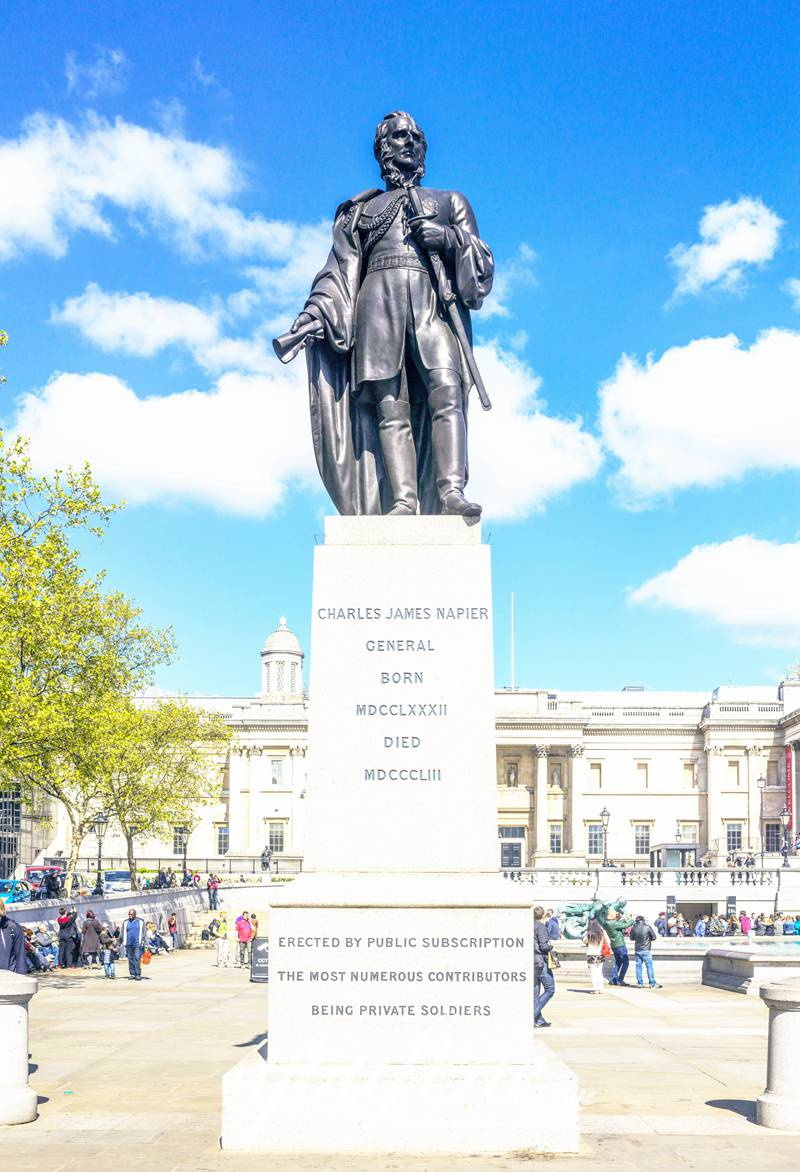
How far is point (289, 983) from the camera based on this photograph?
25.6 ft

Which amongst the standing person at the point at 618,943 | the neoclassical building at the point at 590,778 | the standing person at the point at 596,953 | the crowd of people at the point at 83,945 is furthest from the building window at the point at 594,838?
the standing person at the point at 596,953

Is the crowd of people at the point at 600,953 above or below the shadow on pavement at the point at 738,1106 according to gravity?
below

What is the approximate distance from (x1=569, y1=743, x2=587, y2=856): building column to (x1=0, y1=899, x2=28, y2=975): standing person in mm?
96241

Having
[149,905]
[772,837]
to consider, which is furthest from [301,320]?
[772,837]

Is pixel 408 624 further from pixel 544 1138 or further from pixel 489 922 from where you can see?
pixel 544 1138

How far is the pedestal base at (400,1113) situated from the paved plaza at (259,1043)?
117mm

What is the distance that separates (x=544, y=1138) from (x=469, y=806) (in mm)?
1948

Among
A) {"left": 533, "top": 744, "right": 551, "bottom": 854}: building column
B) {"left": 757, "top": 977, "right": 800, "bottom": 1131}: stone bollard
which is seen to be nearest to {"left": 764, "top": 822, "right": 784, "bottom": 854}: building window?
{"left": 533, "top": 744, "right": 551, "bottom": 854}: building column

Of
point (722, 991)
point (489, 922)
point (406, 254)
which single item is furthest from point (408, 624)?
point (722, 991)

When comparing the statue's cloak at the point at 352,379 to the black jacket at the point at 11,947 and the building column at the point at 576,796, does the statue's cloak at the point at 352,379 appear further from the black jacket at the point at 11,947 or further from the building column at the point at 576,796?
the building column at the point at 576,796

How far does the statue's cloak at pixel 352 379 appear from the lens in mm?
9188

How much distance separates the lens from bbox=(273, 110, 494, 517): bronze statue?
912 centimetres

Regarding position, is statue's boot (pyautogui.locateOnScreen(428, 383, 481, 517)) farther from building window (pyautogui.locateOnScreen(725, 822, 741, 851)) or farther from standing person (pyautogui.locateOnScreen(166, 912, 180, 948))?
building window (pyautogui.locateOnScreen(725, 822, 741, 851))

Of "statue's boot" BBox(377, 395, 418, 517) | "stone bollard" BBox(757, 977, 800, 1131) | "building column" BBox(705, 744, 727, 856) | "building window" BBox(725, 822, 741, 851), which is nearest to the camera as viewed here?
"stone bollard" BBox(757, 977, 800, 1131)
